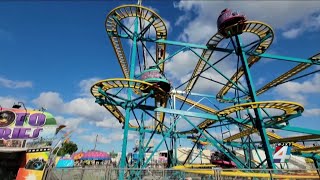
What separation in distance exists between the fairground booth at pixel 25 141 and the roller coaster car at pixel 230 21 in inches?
591

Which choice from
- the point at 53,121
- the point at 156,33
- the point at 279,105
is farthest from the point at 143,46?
the point at 279,105

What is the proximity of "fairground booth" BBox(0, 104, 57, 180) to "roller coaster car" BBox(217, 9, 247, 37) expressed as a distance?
15.0 meters

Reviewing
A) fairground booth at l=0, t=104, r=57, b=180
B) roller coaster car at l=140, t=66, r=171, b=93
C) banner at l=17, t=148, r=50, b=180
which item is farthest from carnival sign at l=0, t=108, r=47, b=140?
roller coaster car at l=140, t=66, r=171, b=93

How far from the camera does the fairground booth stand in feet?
49.2

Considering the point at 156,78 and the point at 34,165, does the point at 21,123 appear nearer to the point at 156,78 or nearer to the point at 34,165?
the point at 34,165

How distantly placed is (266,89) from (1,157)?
23.8 meters

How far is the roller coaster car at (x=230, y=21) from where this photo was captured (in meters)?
17.0

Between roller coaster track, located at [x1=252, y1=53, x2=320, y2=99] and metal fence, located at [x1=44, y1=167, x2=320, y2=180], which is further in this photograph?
roller coaster track, located at [x1=252, y1=53, x2=320, y2=99]

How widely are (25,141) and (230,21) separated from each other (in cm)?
1734

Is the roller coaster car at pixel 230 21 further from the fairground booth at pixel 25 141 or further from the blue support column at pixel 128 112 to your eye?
the fairground booth at pixel 25 141

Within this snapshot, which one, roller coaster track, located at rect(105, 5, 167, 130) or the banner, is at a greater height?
roller coaster track, located at rect(105, 5, 167, 130)

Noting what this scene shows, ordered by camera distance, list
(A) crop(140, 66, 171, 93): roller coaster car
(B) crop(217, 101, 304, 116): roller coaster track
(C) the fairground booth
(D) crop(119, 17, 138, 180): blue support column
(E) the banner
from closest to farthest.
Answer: (B) crop(217, 101, 304, 116): roller coaster track, (D) crop(119, 17, 138, 180): blue support column, (E) the banner, (C) the fairground booth, (A) crop(140, 66, 171, 93): roller coaster car

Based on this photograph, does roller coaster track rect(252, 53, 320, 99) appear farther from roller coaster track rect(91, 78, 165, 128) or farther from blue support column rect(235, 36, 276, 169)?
roller coaster track rect(91, 78, 165, 128)

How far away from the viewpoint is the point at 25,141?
15977mm
